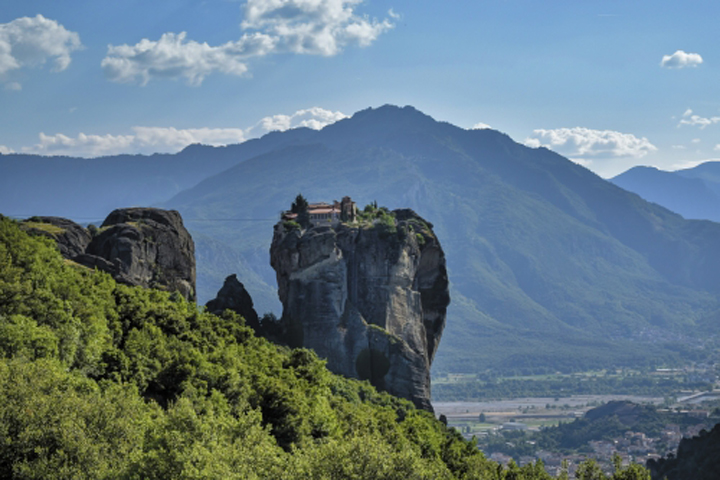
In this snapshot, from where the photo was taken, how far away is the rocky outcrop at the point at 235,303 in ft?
399

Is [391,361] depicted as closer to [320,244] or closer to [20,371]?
[320,244]

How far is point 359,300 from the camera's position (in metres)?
127

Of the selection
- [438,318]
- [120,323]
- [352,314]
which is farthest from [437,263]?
[120,323]

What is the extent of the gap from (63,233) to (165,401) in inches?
1741

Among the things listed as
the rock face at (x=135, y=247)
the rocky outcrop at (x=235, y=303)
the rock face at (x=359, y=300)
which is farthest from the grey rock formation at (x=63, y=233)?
the rock face at (x=359, y=300)

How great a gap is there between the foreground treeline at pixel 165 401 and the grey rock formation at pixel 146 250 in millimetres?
7160

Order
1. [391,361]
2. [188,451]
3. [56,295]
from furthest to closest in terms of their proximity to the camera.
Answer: [391,361]
[56,295]
[188,451]

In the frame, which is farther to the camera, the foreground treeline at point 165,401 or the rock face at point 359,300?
the rock face at point 359,300

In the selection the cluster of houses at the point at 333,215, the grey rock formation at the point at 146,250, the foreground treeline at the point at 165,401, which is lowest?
the foreground treeline at the point at 165,401

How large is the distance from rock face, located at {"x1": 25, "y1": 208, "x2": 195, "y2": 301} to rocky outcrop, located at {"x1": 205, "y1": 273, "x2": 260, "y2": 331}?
3505 mm

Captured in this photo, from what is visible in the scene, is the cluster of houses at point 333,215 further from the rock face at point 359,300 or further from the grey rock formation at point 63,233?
the grey rock formation at point 63,233

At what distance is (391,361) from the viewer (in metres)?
123

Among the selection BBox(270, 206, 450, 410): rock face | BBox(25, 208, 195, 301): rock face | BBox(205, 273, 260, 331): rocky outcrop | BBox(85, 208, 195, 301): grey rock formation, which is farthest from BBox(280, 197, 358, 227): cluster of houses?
BBox(25, 208, 195, 301): rock face

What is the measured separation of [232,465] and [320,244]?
73731mm
